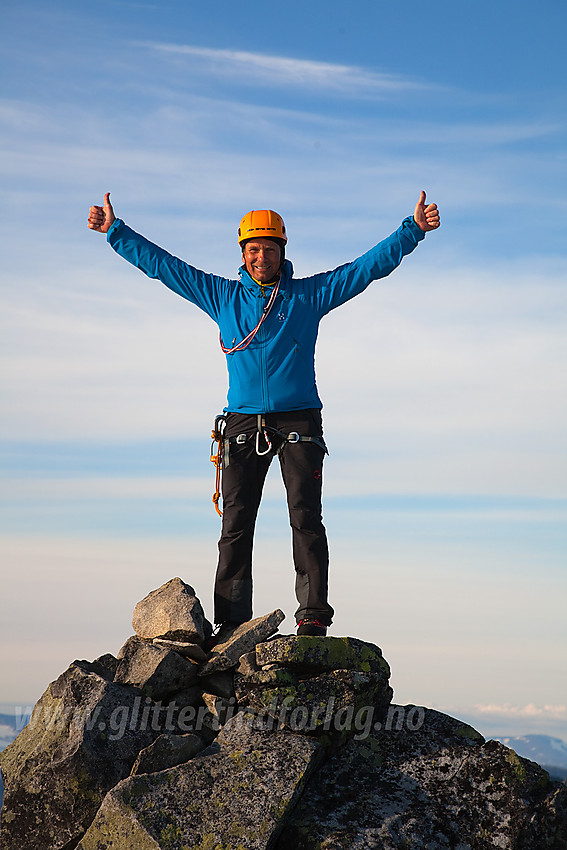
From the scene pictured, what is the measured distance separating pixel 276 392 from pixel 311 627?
3293mm

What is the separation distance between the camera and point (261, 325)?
1265cm

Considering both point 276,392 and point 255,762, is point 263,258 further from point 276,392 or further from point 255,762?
point 255,762

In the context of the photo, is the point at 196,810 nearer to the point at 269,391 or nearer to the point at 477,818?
the point at 477,818

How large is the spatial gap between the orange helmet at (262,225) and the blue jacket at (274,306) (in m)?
0.49

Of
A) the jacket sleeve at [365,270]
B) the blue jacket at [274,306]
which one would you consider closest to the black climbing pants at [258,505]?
the blue jacket at [274,306]

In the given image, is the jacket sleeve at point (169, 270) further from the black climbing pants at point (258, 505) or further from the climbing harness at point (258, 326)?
the black climbing pants at point (258, 505)

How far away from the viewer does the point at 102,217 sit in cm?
1334

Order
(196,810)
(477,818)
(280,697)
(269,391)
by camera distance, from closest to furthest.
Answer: (196,810), (477,818), (280,697), (269,391)

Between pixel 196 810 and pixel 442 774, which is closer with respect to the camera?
pixel 196 810

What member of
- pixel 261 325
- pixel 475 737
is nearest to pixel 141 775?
pixel 475 737

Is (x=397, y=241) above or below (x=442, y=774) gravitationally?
above

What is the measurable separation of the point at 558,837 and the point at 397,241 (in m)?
7.96

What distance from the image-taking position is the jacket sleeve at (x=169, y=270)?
13.1 metres

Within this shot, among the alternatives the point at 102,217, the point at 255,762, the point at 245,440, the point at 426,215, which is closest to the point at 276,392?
the point at 245,440
